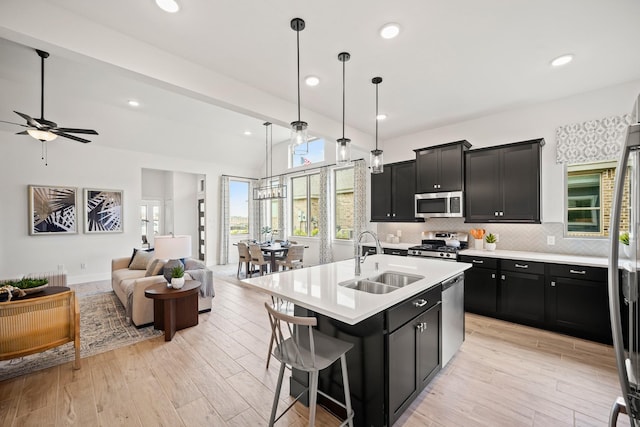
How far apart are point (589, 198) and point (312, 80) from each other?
163 inches

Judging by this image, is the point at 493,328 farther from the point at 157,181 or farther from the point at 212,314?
the point at 157,181

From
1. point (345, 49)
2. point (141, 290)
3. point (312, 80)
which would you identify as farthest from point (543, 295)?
point (141, 290)

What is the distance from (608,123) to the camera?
135 inches

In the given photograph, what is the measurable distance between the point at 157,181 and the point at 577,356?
11.1 metres

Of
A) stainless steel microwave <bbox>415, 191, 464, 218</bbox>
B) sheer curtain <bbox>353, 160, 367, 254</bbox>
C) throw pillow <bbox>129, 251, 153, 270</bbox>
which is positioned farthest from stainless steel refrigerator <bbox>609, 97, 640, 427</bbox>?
throw pillow <bbox>129, 251, 153, 270</bbox>

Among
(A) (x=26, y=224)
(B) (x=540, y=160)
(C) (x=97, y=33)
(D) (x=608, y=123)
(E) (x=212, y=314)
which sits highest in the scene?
(C) (x=97, y=33)

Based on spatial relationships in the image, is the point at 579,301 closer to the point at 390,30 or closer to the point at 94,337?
the point at 390,30

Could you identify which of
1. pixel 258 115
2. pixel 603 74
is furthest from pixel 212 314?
pixel 603 74

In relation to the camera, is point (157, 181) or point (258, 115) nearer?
point (258, 115)

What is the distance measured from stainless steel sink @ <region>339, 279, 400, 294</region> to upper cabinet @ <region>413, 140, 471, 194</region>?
282 centimetres

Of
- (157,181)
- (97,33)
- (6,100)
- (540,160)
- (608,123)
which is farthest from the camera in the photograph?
(157,181)

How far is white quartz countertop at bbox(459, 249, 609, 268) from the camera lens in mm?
3120

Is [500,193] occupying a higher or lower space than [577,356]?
higher

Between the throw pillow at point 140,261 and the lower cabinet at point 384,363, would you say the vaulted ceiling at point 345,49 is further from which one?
the throw pillow at point 140,261
